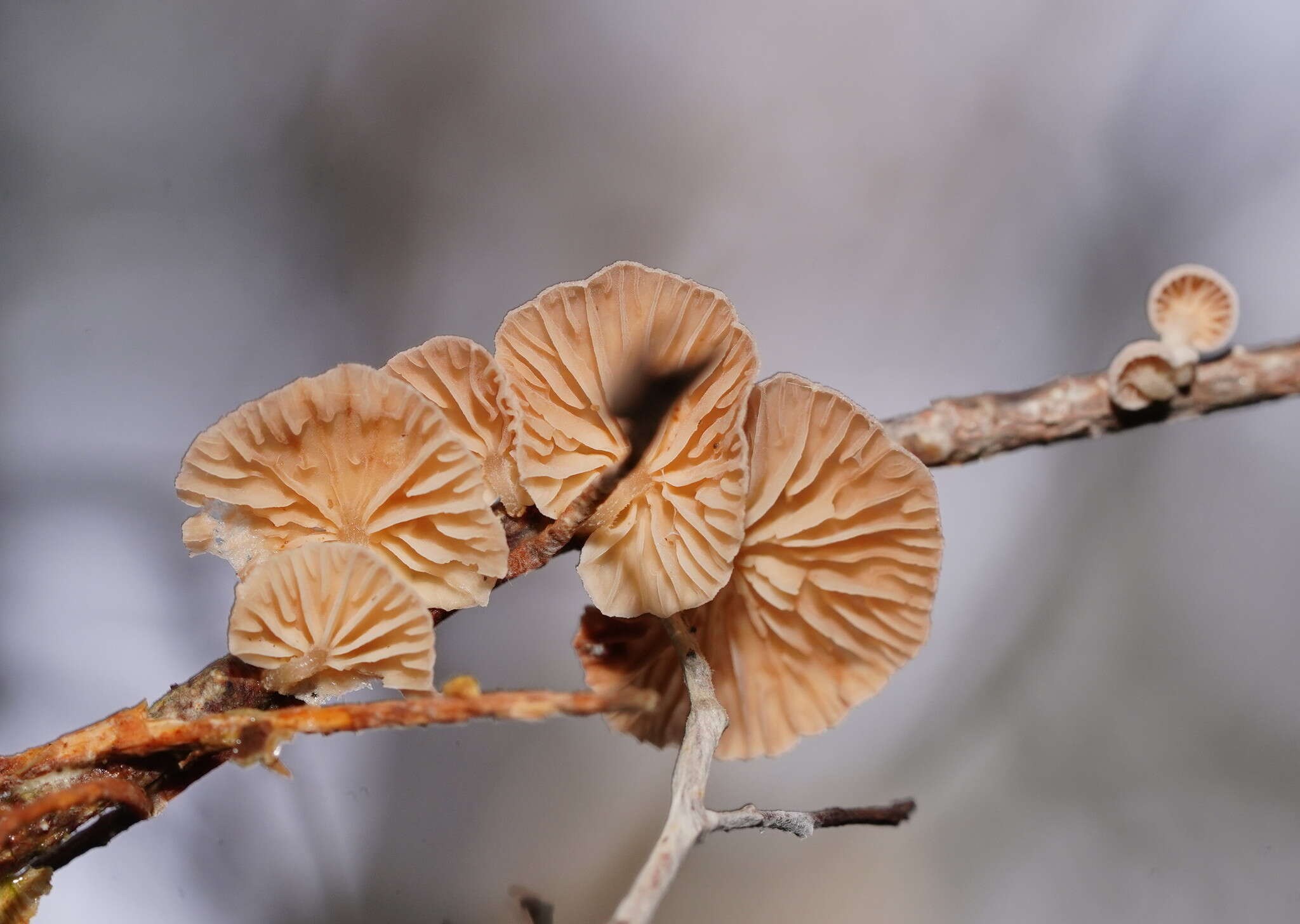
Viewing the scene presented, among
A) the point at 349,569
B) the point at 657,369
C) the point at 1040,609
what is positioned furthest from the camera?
the point at 1040,609

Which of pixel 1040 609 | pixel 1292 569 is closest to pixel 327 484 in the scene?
pixel 1040 609

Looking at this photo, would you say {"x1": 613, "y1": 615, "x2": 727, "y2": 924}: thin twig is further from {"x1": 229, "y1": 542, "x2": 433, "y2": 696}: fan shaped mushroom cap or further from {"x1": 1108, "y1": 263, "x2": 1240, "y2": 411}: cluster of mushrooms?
{"x1": 1108, "y1": 263, "x2": 1240, "y2": 411}: cluster of mushrooms

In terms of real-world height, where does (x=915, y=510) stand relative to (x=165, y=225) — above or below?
below

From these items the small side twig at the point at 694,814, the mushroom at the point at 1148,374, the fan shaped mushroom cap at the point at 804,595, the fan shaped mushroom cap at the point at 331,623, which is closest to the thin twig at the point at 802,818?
the small side twig at the point at 694,814

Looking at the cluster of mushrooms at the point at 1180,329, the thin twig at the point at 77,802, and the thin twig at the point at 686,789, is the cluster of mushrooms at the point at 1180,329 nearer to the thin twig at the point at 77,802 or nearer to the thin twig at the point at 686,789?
the thin twig at the point at 686,789

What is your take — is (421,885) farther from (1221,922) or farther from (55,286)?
(1221,922)

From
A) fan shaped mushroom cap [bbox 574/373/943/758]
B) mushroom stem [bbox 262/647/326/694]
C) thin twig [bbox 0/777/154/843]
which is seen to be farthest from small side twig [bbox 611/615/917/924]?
thin twig [bbox 0/777/154/843]
